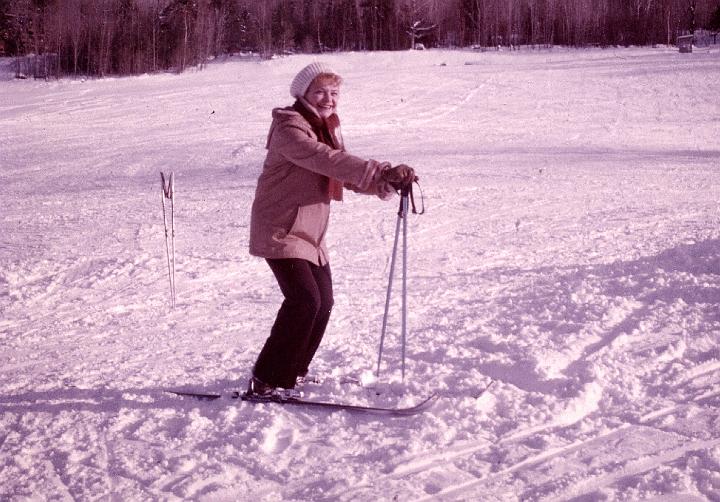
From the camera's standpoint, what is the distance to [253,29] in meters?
50.8

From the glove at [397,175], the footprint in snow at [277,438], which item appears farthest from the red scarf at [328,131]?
the footprint in snow at [277,438]

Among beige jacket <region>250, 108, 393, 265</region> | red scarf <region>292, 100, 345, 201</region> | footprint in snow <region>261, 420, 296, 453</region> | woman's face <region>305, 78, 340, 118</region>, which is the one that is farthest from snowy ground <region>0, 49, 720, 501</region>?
woman's face <region>305, 78, 340, 118</region>

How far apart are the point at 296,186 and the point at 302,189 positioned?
0.04m

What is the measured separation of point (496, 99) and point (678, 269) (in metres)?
20.4

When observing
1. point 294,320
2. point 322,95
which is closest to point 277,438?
point 294,320

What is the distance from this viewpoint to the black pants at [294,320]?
12.3 feet

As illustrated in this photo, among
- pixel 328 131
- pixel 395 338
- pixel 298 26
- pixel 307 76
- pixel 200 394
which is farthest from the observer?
pixel 298 26

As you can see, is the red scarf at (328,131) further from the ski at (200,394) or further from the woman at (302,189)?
the ski at (200,394)

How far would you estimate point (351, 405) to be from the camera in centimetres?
393

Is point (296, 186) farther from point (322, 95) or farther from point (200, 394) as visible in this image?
point (200, 394)

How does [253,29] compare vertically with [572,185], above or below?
above

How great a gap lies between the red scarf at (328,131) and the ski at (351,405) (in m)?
1.17

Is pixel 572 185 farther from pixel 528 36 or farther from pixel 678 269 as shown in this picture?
pixel 528 36

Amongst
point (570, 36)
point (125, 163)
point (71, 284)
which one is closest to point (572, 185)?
point (71, 284)
